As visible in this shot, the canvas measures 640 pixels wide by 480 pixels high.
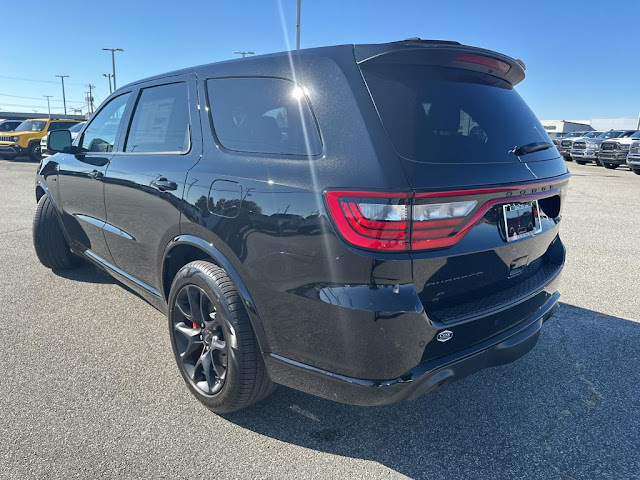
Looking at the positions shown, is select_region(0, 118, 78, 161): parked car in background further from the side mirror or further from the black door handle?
the black door handle

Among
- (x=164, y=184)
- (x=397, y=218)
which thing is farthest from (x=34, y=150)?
(x=397, y=218)

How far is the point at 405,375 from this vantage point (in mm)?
1800

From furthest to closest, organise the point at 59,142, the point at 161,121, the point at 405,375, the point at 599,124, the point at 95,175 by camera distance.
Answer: the point at 599,124, the point at 59,142, the point at 95,175, the point at 161,121, the point at 405,375

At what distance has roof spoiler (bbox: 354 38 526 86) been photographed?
194cm

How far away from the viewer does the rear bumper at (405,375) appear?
1812 mm

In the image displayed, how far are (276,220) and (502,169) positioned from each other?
3.31ft

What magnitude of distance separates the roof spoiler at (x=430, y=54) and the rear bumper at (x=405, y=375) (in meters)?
1.26

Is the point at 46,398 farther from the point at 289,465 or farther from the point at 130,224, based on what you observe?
the point at 289,465

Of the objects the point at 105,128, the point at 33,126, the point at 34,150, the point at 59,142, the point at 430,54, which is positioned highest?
the point at 33,126

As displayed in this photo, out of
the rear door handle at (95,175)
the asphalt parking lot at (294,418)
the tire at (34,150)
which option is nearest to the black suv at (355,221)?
the asphalt parking lot at (294,418)

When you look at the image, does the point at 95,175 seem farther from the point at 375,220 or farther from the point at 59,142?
the point at 375,220

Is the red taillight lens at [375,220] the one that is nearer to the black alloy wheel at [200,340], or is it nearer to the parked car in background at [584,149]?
the black alloy wheel at [200,340]

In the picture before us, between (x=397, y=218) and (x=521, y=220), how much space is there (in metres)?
0.79

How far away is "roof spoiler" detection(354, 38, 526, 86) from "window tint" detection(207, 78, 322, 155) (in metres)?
0.34
